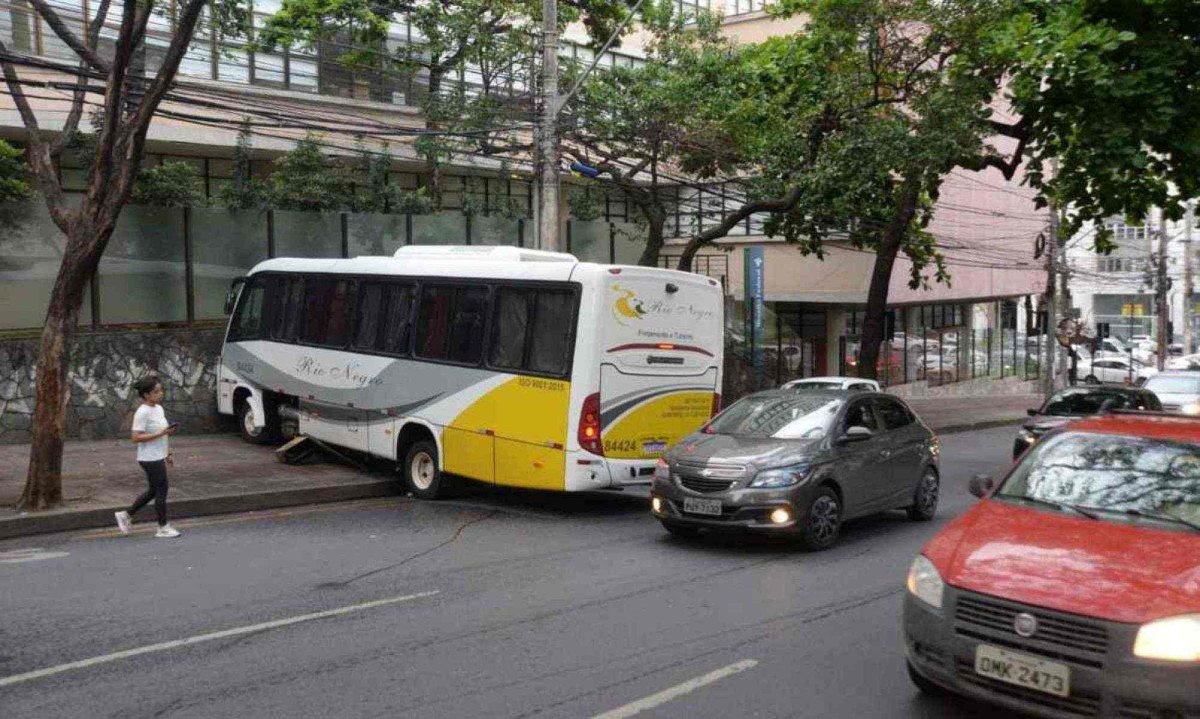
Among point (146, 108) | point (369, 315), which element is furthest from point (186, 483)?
point (146, 108)

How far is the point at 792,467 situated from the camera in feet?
34.5

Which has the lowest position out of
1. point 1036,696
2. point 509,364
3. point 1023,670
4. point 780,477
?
point 1036,696

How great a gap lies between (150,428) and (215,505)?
7.05ft

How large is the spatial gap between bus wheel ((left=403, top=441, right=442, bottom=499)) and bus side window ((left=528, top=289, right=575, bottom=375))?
2149 mm

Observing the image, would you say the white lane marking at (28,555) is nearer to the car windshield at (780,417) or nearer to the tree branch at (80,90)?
the tree branch at (80,90)

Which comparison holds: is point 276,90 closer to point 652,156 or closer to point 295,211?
point 295,211

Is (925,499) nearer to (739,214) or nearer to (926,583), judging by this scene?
(926,583)

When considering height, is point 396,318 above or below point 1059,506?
above

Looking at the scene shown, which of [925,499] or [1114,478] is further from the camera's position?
[925,499]

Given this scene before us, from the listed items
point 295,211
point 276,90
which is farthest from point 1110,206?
point 276,90

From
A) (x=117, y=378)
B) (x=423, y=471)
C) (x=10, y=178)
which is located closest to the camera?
(x=423, y=471)

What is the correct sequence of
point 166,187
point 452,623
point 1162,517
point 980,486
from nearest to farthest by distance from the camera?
point 1162,517
point 980,486
point 452,623
point 166,187

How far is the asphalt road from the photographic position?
6281 mm

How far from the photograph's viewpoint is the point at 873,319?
25.5 meters
